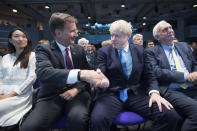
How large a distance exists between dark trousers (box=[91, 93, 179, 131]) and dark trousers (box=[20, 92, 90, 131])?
0.39ft

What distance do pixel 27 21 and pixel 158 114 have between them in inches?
555

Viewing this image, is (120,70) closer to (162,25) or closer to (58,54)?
(58,54)

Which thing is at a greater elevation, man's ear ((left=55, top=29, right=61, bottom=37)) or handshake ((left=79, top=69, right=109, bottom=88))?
man's ear ((left=55, top=29, right=61, bottom=37))

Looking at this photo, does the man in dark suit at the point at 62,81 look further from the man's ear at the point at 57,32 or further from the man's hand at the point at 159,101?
the man's hand at the point at 159,101

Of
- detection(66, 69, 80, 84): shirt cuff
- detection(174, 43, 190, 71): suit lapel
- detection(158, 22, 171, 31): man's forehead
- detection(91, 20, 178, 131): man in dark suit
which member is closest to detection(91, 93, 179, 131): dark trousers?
detection(91, 20, 178, 131): man in dark suit

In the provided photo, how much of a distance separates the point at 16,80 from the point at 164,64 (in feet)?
6.47

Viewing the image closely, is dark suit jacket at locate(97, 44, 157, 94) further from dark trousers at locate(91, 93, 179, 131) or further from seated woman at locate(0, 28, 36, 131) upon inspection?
seated woman at locate(0, 28, 36, 131)

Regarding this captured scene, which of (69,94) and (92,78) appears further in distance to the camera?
(69,94)

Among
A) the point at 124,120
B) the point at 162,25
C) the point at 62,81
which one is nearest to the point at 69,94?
the point at 62,81

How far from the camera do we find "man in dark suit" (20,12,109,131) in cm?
151

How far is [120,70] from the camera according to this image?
1827 millimetres

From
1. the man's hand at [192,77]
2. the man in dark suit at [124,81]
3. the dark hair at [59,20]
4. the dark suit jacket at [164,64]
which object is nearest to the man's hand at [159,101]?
the man in dark suit at [124,81]

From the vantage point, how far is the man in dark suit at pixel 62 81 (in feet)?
4.94

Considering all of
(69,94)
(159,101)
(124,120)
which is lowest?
(124,120)
